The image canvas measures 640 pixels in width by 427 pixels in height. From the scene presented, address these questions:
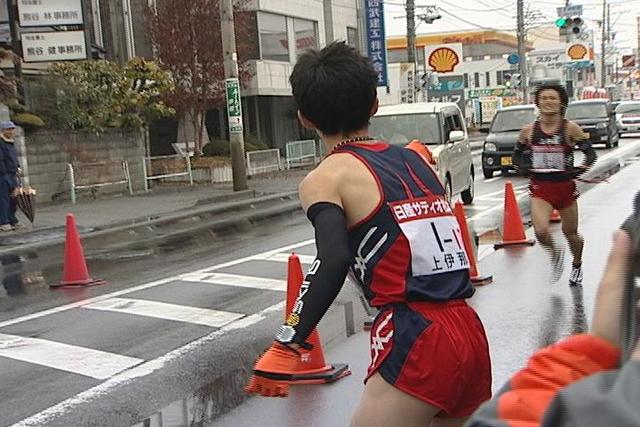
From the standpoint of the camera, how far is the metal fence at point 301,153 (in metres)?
31.2

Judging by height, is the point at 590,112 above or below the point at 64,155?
below

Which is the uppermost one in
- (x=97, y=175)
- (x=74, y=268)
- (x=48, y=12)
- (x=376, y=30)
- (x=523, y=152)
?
(x=376, y=30)

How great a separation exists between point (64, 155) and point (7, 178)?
5.99 metres

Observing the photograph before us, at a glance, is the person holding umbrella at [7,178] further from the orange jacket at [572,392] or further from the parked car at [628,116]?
the parked car at [628,116]

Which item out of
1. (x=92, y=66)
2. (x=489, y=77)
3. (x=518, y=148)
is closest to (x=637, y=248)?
(x=518, y=148)

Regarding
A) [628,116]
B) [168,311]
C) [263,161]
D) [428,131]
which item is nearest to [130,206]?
[428,131]

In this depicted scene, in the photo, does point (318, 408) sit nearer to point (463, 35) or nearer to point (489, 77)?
point (489, 77)

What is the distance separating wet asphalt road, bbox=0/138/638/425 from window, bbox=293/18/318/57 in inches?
936

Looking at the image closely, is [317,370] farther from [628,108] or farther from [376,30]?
[628,108]

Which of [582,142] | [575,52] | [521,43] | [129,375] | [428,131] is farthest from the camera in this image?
[575,52]

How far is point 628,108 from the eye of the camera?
39781 millimetres

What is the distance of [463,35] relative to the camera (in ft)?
326

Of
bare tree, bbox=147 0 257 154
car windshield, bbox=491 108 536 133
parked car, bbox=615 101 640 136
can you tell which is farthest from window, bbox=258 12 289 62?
parked car, bbox=615 101 640 136

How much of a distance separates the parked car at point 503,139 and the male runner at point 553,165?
13258 millimetres
